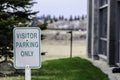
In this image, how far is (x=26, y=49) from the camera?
7.29 m

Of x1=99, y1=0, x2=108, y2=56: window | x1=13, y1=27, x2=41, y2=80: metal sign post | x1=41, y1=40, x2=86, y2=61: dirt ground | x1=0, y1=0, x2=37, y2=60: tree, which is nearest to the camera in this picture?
x1=13, y1=27, x2=41, y2=80: metal sign post

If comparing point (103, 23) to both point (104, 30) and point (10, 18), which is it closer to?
point (104, 30)

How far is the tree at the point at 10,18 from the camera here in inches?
567

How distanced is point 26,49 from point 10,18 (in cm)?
716

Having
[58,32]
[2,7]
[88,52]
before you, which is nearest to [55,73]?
[2,7]

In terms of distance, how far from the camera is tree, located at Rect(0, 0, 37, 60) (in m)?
14.4

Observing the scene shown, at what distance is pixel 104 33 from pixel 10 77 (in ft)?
27.5

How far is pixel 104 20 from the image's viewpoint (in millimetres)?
21281

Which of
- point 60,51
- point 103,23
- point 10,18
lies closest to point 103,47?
point 103,23

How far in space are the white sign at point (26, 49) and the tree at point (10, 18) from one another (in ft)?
22.7

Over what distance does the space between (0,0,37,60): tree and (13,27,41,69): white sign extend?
6932 mm

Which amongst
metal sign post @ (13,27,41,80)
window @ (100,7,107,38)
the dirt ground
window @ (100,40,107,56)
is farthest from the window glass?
metal sign post @ (13,27,41,80)

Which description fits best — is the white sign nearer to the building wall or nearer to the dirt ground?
the building wall

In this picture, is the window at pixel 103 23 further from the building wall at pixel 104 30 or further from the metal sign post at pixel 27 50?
the metal sign post at pixel 27 50
